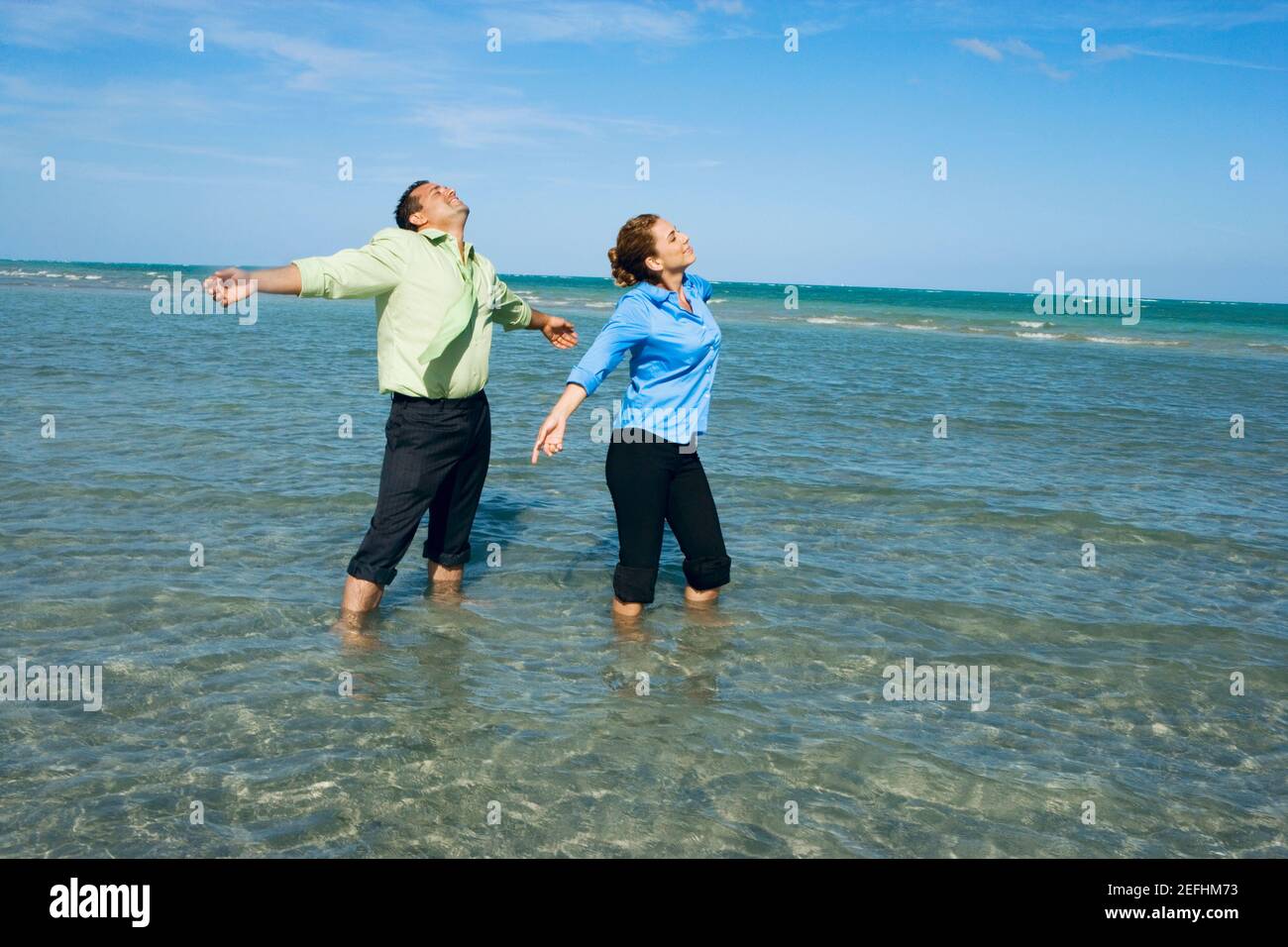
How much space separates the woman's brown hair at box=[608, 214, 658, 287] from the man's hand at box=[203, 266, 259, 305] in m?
1.85

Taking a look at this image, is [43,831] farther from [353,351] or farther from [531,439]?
[353,351]

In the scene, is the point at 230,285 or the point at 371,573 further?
the point at 371,573

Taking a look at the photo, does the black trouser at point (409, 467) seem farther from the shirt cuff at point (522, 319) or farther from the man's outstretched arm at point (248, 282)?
the man's outstretched arm at point (248, 282)

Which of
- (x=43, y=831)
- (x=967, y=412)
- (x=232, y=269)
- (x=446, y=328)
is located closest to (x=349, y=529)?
(x=446, y=328)

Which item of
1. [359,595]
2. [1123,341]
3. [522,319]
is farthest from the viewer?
[1123,341]

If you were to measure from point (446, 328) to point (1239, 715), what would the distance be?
14.3ft

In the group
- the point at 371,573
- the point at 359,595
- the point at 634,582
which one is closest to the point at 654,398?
the point at 634,582

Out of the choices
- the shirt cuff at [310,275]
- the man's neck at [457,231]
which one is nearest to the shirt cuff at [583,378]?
the man's neck at [457,231]

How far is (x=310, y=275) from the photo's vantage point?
4516 mm

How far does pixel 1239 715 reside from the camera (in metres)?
4.82

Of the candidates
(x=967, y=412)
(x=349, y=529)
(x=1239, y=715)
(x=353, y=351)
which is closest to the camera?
(x=1239, y=715)

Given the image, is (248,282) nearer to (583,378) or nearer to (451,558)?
(583,378)

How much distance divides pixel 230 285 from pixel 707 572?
9.64ft

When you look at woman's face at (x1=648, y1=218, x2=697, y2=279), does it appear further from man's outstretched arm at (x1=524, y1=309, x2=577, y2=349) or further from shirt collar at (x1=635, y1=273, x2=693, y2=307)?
man's outstretched arm at (x1=524, y1=309, x2=577, y2=349)
